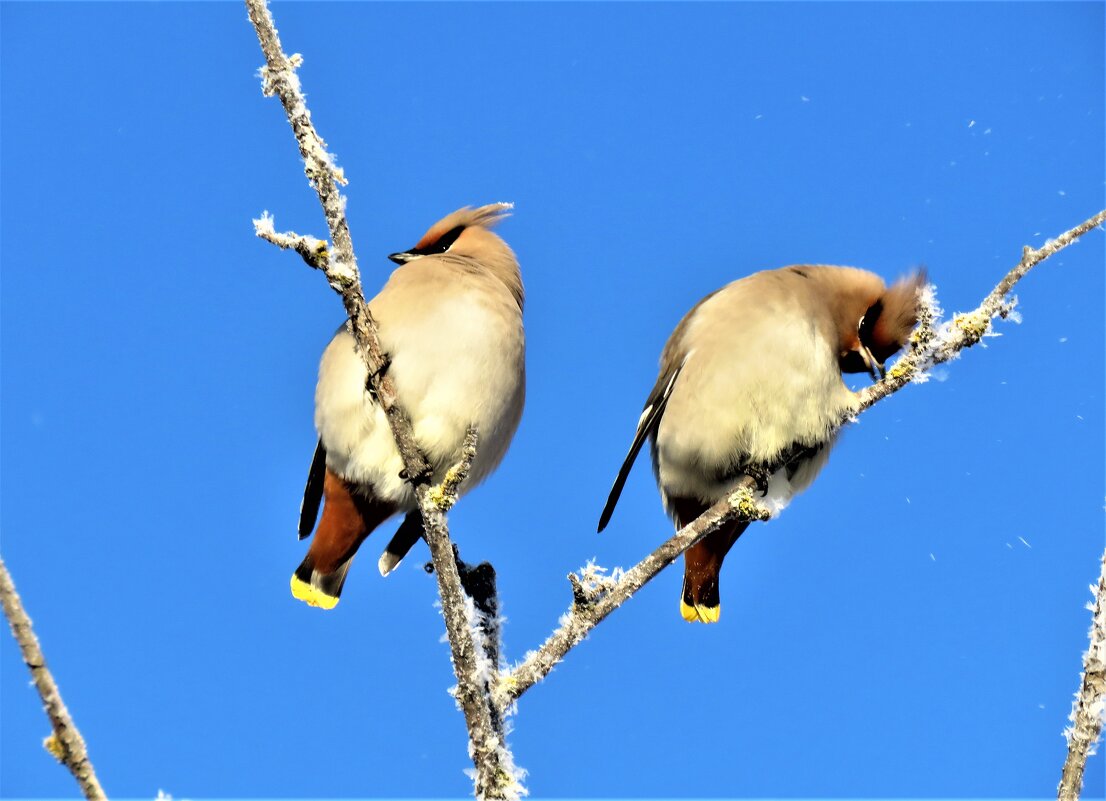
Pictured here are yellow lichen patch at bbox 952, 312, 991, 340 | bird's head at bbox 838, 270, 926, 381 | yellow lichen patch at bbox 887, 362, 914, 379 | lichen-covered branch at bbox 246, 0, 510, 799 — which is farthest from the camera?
bird's head at bbox 838, 270, 926, 381

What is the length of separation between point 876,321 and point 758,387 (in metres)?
0.60

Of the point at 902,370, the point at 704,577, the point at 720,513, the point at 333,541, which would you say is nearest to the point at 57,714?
the point at 720,513

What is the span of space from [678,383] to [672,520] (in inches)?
21.1

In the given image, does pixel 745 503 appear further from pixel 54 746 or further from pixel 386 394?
pixel 54 746

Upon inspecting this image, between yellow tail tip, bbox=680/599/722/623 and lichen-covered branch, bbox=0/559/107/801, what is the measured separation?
10.0ft

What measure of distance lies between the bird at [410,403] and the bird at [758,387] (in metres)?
0.59

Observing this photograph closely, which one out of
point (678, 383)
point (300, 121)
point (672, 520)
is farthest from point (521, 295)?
point (300, 121)

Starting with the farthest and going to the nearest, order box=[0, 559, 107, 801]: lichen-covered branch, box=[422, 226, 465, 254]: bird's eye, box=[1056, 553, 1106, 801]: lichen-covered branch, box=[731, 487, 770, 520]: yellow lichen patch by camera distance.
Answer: box=[422, 226, 465, 254]: bird's eye, box=[731, 487, 770, 520]: yellow lichen patch, box=[1056, 553, 1106, 801]: lichen-covered branch, box=[0, 559, 107, 801]: lichen-covered branch

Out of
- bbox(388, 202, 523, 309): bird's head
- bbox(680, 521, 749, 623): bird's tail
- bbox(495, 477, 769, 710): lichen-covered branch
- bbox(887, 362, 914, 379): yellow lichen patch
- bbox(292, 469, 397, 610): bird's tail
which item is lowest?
bbox(495, 477, 769, 710): lichen-covered branch

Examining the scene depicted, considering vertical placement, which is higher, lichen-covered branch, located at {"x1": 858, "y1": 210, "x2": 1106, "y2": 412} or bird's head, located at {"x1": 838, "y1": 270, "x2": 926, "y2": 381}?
bird's head, located at {"x1": 838, "y1": 270, "x2": 926, "y2": 381}

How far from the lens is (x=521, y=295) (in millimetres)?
4848

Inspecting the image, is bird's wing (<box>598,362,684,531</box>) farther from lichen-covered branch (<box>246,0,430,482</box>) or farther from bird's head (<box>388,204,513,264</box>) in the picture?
lichen-covered branch (<box>246,0,430,482</box>)

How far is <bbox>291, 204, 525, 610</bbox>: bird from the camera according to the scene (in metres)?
4.00

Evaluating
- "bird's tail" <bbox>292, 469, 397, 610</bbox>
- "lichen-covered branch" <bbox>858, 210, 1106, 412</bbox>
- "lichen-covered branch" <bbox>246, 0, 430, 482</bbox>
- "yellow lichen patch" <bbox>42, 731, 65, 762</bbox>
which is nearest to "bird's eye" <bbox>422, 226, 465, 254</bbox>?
"bird's tail" <bbox>292, 469, 397, 610</bbox>
